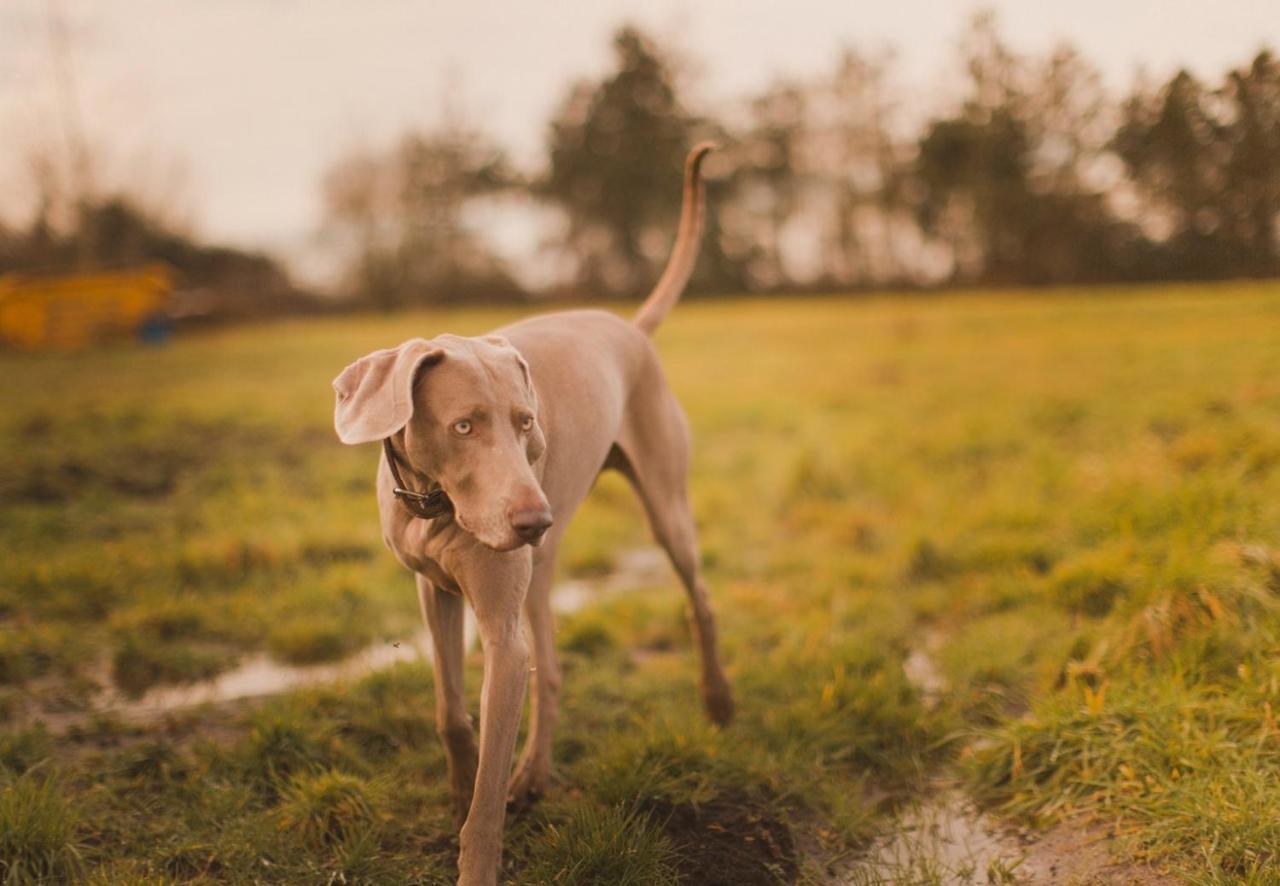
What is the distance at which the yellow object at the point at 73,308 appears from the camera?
18469 millimetres

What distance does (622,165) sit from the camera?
28453 mm

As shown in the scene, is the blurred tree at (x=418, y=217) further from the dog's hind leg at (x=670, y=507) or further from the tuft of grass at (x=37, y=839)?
the tuft of grass at (x=37, y=839)

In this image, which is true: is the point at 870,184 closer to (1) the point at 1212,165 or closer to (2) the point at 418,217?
(1) the point at 1212,165

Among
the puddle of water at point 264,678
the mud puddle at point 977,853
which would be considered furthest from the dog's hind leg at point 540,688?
the mud puddle at point 977,853

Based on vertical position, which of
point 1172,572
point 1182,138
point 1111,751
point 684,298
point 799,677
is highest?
point 1182,138

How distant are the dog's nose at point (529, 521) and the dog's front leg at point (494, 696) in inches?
14.5

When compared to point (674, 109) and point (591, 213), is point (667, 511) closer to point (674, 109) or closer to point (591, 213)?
point (591, 213)

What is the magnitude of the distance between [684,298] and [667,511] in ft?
86.6

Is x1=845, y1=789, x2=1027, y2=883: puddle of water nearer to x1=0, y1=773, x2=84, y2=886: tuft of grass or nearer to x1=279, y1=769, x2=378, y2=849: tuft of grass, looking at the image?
x1=279, y1=769, x2=378, y2=849: tuft of grass

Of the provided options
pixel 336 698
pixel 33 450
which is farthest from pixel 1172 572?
pixel 33 450

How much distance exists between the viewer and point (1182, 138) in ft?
19.9

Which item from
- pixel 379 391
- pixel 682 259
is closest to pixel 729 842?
pixel 379 391

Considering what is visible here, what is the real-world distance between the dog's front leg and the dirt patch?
589mm

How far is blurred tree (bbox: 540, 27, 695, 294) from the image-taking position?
92.5 ft
